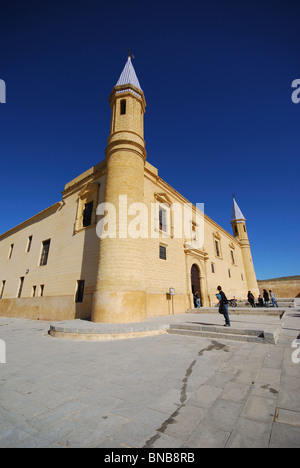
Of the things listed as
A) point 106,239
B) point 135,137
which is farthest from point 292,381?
point 135,137

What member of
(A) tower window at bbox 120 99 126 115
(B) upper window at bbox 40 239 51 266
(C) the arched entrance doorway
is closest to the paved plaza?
(C) the arched entrance doorway

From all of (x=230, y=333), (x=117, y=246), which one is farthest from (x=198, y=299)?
(x=230, y=333)

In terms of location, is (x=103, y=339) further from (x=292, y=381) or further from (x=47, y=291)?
(x=47, y=291)

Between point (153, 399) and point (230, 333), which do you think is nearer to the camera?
point (153, 399)

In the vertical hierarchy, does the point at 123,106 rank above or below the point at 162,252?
above

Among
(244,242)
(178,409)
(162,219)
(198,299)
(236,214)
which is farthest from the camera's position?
(236,214)

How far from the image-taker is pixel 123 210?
9.62 metres

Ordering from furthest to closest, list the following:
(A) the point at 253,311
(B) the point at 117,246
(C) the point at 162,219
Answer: (C) the point at 162,219
(A) the point at 253,311
(B) the point at 117,246

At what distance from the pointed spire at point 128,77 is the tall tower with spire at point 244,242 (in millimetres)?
23602

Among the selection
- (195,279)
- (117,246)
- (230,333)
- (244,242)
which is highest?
(244,242)

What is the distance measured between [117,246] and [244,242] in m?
26.0

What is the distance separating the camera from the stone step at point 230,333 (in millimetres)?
4909

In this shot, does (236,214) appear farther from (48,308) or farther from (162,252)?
(48,308)

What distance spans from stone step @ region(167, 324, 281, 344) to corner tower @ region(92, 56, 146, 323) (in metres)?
2.48
